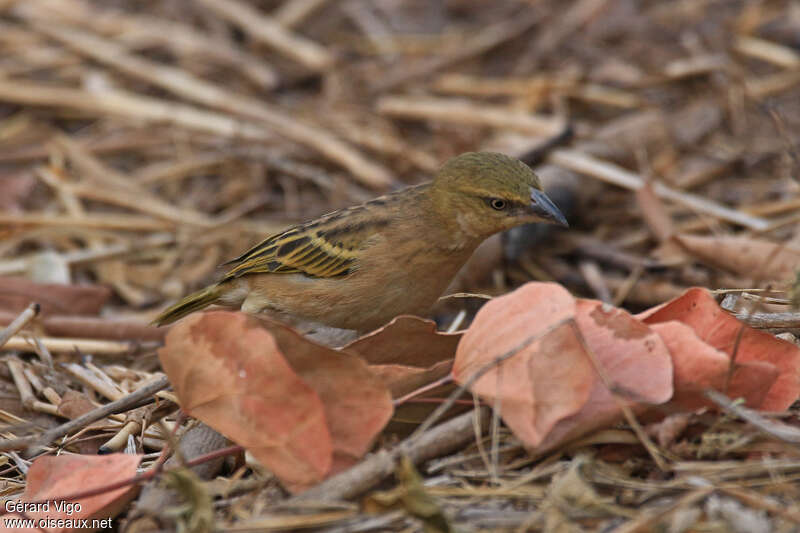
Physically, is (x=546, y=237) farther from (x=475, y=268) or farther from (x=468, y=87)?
(x=468, y=87)

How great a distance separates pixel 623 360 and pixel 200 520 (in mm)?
1378

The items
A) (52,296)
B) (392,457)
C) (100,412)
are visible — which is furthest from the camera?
(52,296)

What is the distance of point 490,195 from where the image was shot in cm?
441

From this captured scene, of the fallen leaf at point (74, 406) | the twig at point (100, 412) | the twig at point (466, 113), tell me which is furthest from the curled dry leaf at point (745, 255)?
the fallen leaf at point (74, 406)

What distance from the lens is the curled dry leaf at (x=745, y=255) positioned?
500cm

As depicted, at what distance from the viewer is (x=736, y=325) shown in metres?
3.27

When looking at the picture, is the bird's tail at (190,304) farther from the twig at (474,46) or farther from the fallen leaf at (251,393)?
the twig at (474,46)

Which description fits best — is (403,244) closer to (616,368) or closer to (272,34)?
(616,368)

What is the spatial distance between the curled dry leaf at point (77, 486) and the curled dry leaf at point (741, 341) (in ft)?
5.99

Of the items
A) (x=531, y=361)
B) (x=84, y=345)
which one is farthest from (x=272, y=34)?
(x=531, y=361)

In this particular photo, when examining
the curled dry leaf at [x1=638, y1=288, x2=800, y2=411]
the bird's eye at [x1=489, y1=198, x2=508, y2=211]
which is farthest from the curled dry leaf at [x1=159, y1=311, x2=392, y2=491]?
the bird's eye at [x1=489, y1=198, x2=508, y2=211]

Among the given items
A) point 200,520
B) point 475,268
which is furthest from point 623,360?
point 475,268

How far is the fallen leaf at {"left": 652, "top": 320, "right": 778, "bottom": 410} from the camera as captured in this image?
3.08 meters

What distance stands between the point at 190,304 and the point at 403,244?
1267mm
